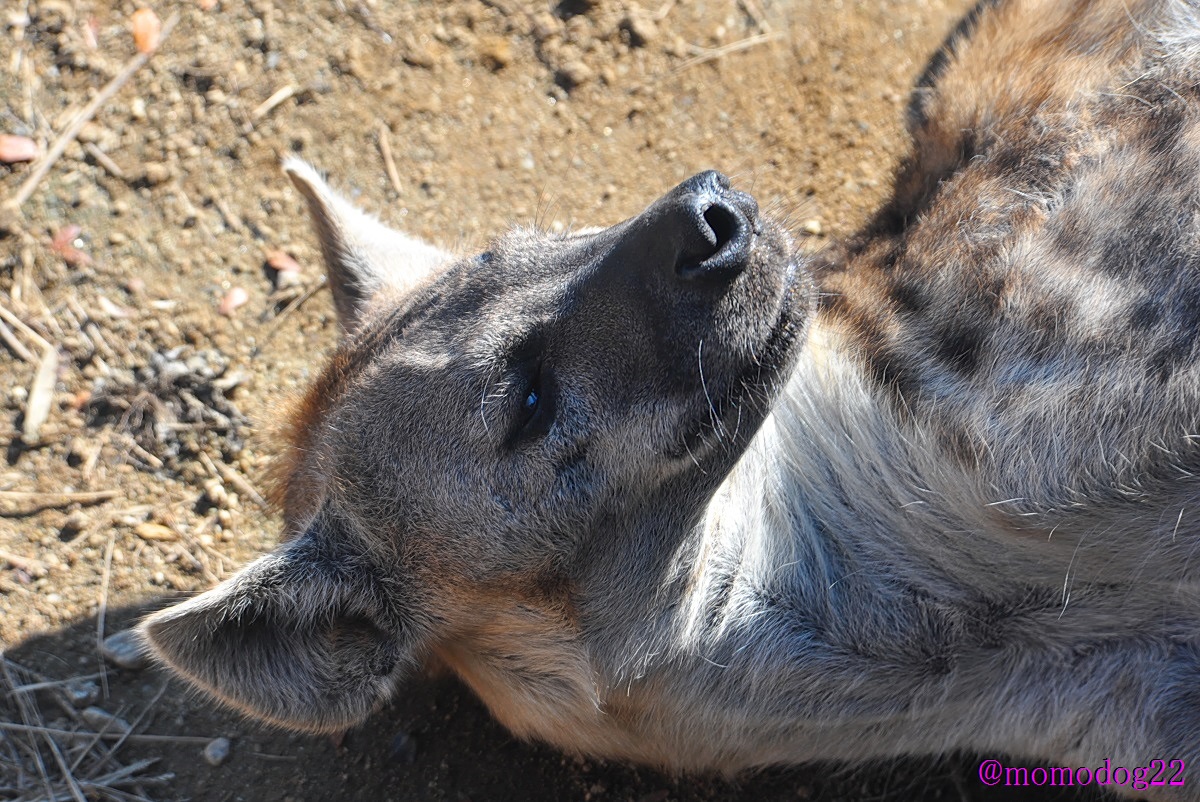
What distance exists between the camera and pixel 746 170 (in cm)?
471

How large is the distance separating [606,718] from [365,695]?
2.32ft

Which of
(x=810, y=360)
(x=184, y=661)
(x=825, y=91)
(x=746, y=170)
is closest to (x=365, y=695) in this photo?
(x=184, y=661)

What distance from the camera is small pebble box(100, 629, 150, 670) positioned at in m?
3.75

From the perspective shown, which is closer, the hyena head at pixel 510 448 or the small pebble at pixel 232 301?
the hyena head at pixel 510 448

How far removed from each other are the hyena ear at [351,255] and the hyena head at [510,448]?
59 centimetres

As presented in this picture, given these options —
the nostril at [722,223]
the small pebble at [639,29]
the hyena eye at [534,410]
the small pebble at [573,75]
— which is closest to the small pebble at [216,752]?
the hyena eye at [534,410]

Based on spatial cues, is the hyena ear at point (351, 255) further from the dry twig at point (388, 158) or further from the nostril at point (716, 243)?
the nostril at point (716, 243)

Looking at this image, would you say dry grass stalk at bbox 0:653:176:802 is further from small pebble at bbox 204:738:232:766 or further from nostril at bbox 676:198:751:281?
nostril at bbox 676:198:751:281

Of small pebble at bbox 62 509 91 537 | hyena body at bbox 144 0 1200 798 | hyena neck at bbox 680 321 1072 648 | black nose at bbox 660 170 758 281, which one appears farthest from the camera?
small pebble at bbox 62 509 91 537

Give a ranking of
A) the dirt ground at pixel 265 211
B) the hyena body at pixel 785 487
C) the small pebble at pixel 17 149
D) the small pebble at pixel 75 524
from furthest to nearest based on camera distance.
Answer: the small pebble at pixel 17 149 → the small pebble at pixel 75 524 → the dirt ground at pixel 265 211 → the hyena body at pixel 785 487

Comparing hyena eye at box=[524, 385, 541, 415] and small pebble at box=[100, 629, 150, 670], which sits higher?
hyena eye at box=[524, 385, 541, 415]

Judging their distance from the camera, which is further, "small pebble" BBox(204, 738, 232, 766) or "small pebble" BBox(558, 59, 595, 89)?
"small pebble" BBox(558, 59, 595, 89)

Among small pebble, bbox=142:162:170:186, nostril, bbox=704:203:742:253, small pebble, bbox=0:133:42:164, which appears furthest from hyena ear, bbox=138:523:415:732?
small pebble, bbox=0:133:42:164

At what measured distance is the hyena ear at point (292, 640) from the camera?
8.73 feet
